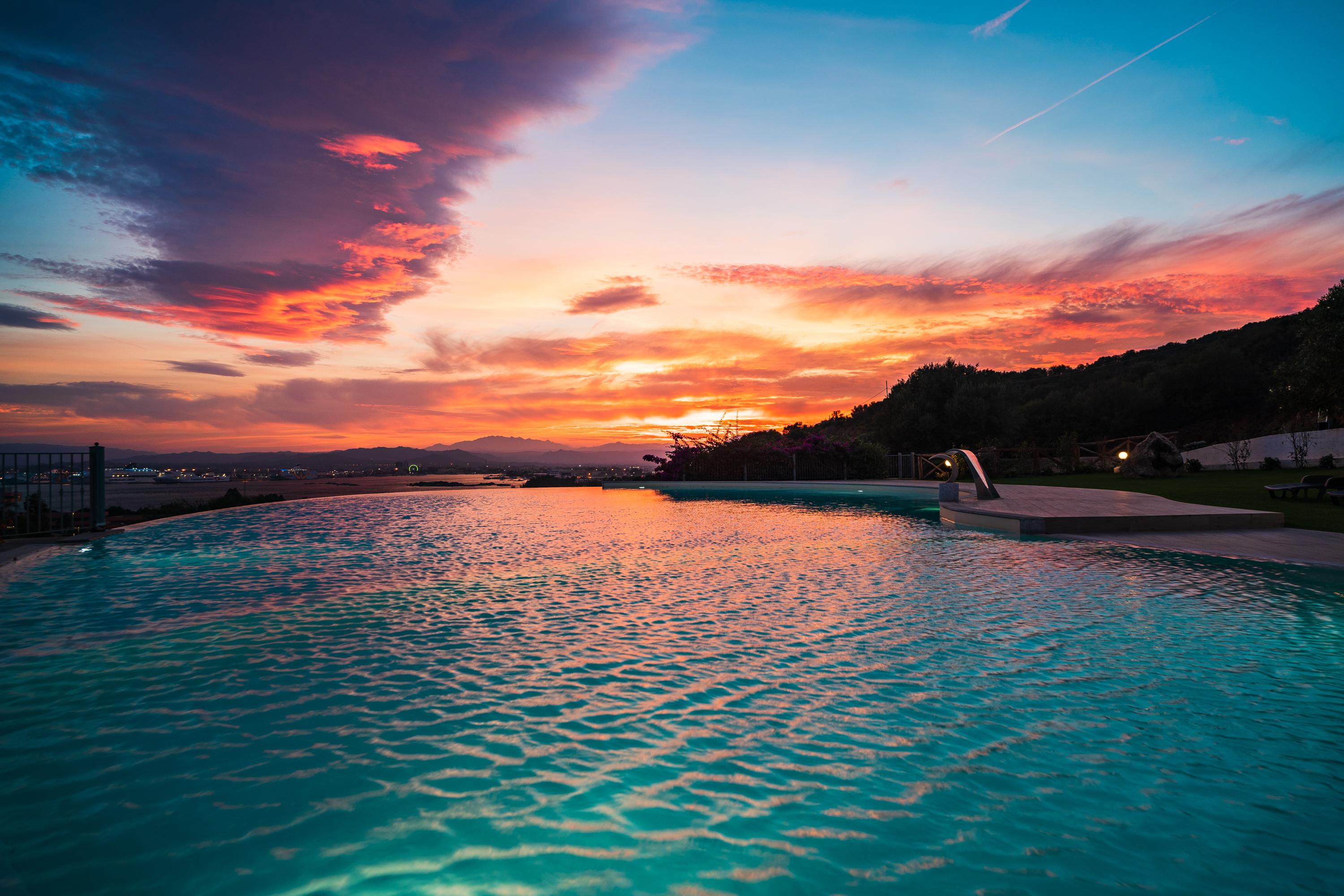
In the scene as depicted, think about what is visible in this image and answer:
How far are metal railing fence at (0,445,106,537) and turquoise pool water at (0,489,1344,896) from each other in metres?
4.12

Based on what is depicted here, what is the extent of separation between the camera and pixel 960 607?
18.8ft

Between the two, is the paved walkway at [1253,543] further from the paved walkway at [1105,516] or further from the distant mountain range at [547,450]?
the distant mountain range at [547,450]

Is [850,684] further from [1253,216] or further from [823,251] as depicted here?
[1253,216]

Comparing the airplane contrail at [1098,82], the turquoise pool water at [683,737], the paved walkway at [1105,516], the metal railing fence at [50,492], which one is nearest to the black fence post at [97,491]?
the metal railing fence at [50,492]

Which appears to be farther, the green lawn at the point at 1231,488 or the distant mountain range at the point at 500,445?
the distant mountain range at the point at 500,445

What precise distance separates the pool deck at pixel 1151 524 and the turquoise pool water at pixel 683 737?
4.34ft

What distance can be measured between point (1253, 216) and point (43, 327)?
32.7m

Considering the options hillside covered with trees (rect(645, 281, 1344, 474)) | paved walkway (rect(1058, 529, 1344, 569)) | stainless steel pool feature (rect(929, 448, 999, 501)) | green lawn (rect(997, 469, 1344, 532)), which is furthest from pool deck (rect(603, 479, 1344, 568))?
hillside covered with trees (rect(645, 281, 1344, 474))

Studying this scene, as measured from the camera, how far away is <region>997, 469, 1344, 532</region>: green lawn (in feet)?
32.2

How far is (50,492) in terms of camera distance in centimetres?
1029

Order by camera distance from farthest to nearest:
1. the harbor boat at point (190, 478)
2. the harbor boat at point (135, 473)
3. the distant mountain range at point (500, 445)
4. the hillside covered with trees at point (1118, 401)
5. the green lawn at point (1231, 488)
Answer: the distant mountain range at point (500, 445)
the harbor boat at point (190, 478)
the hillside covered with trees at point (1118, 401)
the harbor boat at point (135, 473)
the green lawn at point (1231, 488)

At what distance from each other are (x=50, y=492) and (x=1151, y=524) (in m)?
19.0

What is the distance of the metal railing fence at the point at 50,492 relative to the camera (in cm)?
934

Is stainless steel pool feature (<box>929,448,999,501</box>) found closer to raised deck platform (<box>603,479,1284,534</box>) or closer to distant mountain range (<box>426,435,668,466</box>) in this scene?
raised deck platform (<box>603,479,1284,534</box>)
